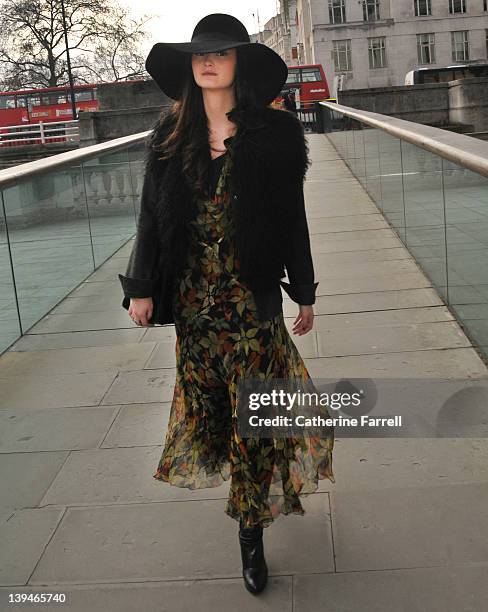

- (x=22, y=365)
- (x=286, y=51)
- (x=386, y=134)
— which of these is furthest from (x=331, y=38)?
(x=22, y=365)

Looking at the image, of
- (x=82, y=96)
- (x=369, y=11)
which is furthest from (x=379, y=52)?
(x=82, y=96)

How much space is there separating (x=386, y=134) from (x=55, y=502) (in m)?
6.53

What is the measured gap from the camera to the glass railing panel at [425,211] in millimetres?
6105

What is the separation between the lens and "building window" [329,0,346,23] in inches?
2682

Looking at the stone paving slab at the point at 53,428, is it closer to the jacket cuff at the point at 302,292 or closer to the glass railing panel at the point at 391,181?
the jacket cuff at the point at 302,292

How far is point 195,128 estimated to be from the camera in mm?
2842

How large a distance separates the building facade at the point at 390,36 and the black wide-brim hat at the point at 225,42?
66.6m

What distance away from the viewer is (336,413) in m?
4.09

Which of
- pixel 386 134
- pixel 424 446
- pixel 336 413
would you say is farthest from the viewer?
pixel 386 134

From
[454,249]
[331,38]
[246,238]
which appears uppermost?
[331,38]

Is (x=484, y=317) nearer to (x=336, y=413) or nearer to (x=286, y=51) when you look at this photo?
(x=336, y=413)

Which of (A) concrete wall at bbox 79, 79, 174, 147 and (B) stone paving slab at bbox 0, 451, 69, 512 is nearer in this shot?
(B) stone paving slab at bbox 0, 451, 69, 512

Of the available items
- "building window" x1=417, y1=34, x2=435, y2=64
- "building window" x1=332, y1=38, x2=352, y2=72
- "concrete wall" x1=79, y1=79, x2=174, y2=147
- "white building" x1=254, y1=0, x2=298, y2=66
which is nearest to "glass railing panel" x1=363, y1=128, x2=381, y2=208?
"concrete wall" x1=79, y1=79, x2=174, y2=147

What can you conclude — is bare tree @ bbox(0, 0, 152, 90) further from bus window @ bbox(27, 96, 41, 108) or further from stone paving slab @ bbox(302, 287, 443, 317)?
stone paving slab @ bbox(302, 287, 443, 317)
